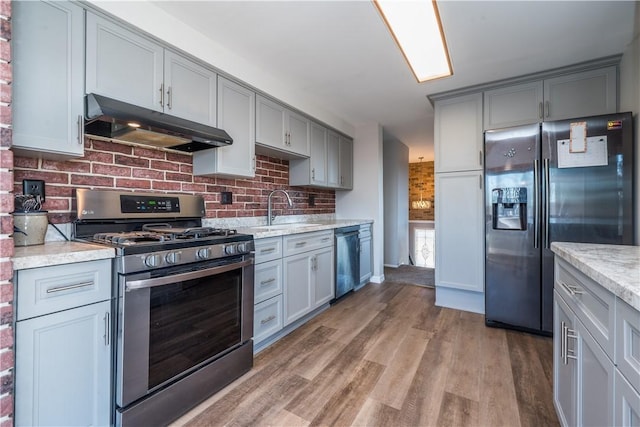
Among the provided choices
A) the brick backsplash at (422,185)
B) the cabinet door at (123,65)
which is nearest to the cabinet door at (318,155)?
the cabinet door at (123,65)

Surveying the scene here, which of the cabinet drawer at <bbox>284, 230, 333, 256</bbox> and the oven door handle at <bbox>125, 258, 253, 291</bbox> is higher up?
the cabinet drawer at <bbox>284, 230, 333, 256</bbox>

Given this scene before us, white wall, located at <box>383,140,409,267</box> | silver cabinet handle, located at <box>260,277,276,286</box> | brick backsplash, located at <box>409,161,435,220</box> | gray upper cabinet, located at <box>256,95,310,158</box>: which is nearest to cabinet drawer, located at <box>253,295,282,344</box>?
silver cabinet handle, located at <box>260,277,276,286</box>

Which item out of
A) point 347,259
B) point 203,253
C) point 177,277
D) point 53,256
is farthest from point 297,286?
→ point 53,256

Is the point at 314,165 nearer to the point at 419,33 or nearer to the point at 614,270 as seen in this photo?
the point at 419,33

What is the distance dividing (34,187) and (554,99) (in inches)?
155

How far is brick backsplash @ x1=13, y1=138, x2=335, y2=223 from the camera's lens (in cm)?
158

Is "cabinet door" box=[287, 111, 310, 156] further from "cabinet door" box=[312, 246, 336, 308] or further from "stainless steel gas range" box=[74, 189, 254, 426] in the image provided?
"stainless steel gas range" box=[74, 189, 254, 426]

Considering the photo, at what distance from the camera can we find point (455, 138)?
310 centimetres

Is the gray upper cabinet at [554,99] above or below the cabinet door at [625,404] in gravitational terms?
above

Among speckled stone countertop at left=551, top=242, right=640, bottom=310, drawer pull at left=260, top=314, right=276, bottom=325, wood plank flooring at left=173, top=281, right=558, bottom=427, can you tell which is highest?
speckled stone countertop at left=551, top=242, right=640, bottom=310

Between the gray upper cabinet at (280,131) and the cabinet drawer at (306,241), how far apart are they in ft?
2.97

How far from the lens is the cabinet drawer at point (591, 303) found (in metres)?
0.84

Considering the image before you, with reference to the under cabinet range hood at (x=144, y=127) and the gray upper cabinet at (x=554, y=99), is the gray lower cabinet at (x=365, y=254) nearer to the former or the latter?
the gray upper cabinet at (x=554, y=99)

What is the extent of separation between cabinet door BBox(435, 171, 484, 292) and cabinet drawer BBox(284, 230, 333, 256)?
4.09 ft
